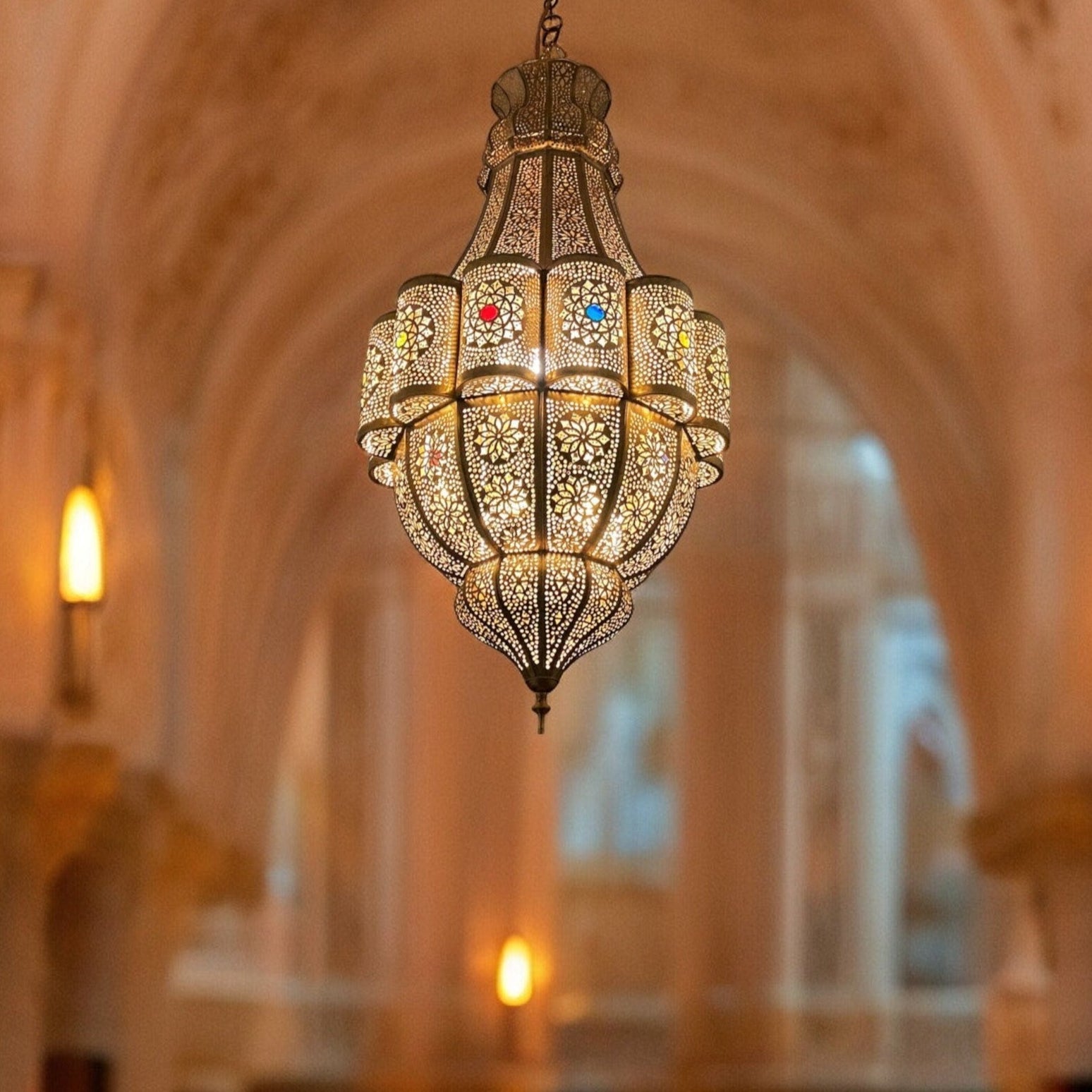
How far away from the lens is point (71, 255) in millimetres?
8742

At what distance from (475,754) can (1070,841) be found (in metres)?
7.62

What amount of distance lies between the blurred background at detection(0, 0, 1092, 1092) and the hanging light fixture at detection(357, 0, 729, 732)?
3596 millimetres

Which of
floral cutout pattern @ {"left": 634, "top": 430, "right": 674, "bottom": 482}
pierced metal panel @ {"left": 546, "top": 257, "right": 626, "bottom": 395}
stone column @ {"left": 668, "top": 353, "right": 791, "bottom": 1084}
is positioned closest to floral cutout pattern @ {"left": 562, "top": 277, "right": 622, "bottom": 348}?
pierced metal panel @ {"left": 546, "top": 257, "right": 626, "bottom": 395}

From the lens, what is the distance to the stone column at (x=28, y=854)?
8.55 m

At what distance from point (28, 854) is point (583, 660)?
37.1 feet

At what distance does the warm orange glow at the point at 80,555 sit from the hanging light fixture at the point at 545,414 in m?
3.80

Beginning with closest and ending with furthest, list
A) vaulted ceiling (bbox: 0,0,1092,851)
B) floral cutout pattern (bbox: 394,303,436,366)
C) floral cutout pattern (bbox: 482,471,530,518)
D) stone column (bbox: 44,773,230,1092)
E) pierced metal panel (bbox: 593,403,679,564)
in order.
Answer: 1. floral cutout pattern (bbox: 482,471,530,518)
2. pierced metal panel (bbox: 593,403,679,564)
3. floral cutout pattern (bbox: 394,303,436,366)
4. vaulted ceiling (bbox: 0,0,1092,851)
5. stone column (bbox: 44,773,230,1092)

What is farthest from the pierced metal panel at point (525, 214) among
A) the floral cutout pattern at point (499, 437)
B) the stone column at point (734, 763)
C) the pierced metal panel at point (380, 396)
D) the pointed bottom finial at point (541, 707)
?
the stone column at point (734, 763)

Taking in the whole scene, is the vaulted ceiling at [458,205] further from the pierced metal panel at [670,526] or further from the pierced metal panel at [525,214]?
the pierced metal panel at [670,526]

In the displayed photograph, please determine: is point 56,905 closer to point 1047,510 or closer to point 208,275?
point 208,275

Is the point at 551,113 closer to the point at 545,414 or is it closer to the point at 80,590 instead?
the point at 545,414

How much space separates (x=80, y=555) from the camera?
9.22m

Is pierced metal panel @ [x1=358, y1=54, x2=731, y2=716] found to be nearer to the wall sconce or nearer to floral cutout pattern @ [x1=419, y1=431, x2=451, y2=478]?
floral cutout pattern @ [x1=419, y1=431, x2=451, y2=478]

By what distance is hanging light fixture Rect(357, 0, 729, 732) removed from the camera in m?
5.14
